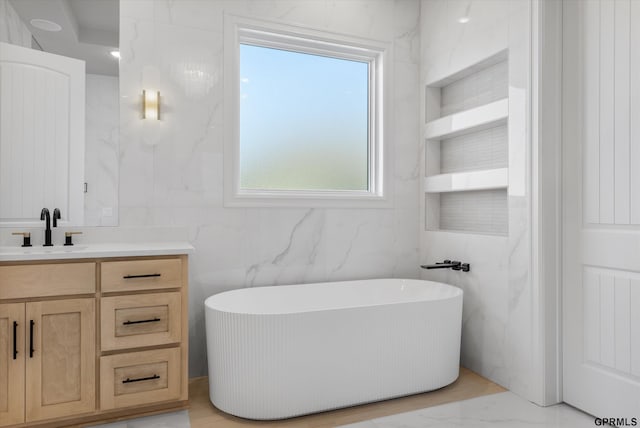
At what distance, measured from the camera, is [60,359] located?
1976 mm

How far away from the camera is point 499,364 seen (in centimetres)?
255

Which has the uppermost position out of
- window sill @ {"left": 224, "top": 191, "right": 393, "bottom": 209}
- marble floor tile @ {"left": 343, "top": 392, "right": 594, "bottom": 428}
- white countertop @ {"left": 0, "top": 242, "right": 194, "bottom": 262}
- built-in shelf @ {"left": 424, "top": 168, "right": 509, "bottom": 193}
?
built-in shelf @ {"left": 424, "top": 168, "right": 509, "bottom": 193}

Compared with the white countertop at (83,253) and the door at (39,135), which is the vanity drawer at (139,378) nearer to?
the white countertop at (83,253)

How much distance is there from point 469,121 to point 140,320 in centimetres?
233

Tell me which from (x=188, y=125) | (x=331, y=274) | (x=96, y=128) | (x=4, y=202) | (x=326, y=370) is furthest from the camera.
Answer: (x=331, y=274)

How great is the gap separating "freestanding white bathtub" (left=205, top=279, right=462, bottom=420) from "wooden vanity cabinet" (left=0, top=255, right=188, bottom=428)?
23cm

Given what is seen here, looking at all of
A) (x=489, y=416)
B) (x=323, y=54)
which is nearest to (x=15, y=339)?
(x=489, y=416)

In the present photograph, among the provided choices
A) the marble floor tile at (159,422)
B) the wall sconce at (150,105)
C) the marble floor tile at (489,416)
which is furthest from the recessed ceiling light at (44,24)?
the marble floor tile at (489,416)

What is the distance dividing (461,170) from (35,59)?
2.79 m

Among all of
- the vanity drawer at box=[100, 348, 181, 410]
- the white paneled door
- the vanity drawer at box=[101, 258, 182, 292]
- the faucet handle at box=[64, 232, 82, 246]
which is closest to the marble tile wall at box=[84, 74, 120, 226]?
the faucet handle at box=[64, 232, 82, 246]

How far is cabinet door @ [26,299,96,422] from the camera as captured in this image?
1.93 m

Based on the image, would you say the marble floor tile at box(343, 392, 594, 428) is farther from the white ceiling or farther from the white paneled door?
the white ceiling

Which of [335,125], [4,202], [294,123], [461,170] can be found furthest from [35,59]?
[461,170]

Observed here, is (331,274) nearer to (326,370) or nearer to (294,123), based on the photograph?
(326,370)
